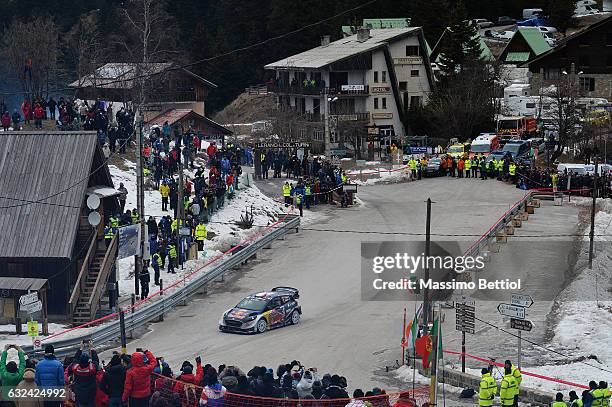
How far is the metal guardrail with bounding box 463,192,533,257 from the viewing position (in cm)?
4341

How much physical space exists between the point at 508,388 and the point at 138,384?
24.1 feet

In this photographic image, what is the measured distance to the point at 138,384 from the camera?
22.4m

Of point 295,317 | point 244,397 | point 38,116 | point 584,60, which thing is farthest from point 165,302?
point 584,60

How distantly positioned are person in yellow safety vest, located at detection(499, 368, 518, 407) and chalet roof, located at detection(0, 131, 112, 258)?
16.3 m

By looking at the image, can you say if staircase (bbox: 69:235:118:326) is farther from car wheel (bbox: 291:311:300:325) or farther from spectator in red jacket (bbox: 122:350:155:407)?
spectator in red jacket (bbox: 122:350:155:407)

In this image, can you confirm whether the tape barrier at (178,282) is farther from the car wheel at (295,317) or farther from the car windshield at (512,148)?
the car windshield at (512,148)

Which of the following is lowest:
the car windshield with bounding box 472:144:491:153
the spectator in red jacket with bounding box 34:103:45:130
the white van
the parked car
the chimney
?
the car windshield with bounding box 472:144:491:153

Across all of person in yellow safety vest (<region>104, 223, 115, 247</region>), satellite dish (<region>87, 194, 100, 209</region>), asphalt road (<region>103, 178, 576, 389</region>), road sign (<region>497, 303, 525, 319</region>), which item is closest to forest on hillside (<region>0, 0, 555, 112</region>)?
asphalt road (<region>103, 178, 576, 389</region>)

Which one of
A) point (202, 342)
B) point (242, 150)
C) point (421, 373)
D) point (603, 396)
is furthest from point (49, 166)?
point (242, 150)

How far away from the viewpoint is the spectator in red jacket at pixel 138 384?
22344 millimetres

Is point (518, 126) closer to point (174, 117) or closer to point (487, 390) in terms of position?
point (174, 117)

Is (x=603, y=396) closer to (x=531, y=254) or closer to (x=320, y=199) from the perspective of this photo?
(x=531, y=254)

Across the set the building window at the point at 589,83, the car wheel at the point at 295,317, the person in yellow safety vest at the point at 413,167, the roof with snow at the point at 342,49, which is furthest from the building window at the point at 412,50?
the car wheel at the point at 295,317

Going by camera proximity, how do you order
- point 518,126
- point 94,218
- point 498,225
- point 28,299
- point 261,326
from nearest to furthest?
1. point 28,299
2. point 261,326
3. point 94,218
4. point 498,225
5. point 518,126
